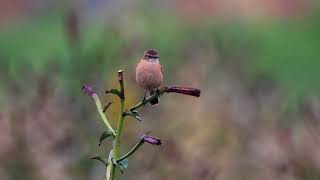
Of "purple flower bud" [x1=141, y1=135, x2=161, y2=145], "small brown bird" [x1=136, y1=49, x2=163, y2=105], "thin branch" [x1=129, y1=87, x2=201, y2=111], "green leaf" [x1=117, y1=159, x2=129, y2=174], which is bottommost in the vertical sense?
"green leaf" [x1=117, y1=159, x2=129, y2=174]

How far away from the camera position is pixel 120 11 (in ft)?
19.5

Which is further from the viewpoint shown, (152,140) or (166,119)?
(166,119)

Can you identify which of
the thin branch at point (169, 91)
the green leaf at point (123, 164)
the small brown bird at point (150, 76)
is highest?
the small brown bird at point (150, 76)

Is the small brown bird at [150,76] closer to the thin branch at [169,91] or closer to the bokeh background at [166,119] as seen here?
the thin branch at [169,91]

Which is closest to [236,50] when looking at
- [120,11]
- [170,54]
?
[170,54]

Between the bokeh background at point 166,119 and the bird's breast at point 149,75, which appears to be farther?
the bokeh background at point 166,119

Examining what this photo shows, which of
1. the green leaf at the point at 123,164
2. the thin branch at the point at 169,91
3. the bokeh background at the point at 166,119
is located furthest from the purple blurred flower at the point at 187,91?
the bokeh background at the point at 166,119

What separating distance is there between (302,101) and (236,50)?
61 cm

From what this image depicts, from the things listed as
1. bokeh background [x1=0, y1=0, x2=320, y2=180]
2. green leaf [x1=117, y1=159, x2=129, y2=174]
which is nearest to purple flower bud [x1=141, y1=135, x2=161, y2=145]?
green leaf [x1=117, y1=159, x2=129, y2=174]

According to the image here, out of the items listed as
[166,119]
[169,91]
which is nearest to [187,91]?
[169,91]

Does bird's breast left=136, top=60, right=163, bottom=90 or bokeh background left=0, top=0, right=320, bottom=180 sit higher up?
bird's breast left=136, top=60, right=163, bottom=90

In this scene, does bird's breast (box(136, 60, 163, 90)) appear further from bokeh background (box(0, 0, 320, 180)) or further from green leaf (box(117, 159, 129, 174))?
bokeh background (box(0, 0, 320, 180))

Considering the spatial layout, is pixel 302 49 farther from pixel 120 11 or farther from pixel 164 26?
pixel 120 11

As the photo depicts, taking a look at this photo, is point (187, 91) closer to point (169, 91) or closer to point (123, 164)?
point (169, 91)
